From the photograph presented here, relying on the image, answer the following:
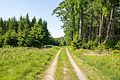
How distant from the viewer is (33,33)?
280ft

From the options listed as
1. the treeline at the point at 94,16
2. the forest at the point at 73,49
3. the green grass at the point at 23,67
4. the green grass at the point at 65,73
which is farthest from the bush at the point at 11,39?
the green grass at the point at 65,73

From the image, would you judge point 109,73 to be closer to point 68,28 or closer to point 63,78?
point 63,78

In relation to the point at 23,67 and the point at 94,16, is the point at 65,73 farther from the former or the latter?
the point at 94,16

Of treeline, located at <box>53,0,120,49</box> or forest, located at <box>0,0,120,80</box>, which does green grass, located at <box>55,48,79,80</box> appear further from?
treeline, located at <box>53,0,120,49</box>

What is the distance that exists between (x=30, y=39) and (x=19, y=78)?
66359mm

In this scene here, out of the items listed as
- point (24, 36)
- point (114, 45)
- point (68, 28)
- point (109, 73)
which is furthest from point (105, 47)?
point (24, 36)

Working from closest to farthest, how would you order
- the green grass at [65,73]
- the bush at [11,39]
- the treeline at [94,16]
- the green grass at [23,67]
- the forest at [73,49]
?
the green grass at [23,67] < the green grass at [65,73] < the forest at [73,49] < the treeline at [94,16] < the bush at [11,39]

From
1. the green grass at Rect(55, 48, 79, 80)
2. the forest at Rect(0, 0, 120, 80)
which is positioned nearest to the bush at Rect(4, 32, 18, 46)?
the forest at Rect(0, 0, 120, 80)

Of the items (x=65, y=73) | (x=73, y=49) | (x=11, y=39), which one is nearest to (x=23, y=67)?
(x=65, y=73)

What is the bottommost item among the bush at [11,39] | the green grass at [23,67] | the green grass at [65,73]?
the green grass at [65,73]

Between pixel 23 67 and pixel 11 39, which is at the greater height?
pixel 11 39

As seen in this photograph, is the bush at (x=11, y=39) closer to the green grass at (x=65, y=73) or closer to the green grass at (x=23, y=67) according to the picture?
the green grass at (x=23, y=67)

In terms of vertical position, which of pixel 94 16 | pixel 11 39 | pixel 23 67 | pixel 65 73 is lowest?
pixel 65 73

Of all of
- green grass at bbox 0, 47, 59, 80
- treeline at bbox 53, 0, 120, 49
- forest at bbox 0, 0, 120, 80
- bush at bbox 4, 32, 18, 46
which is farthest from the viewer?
bush at bbox 4, 32, 18, 46
